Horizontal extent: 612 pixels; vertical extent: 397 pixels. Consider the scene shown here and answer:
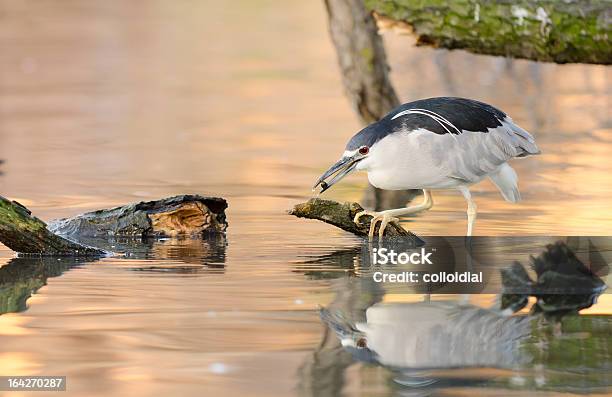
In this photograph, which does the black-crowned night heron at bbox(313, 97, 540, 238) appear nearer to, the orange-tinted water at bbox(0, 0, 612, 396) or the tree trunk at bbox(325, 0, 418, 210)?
the orange-tinted water at bbox(0, 0, 612, 396)

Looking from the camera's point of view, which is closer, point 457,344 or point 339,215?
point 457,344

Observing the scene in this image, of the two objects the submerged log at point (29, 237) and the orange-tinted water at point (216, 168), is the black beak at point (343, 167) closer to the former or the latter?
the orange-tinted water at point (216, 168)

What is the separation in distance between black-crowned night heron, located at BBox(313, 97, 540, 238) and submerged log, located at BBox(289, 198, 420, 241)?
0.31 feet

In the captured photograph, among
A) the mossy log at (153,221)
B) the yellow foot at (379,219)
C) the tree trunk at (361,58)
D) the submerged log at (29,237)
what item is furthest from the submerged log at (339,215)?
the tree trunk at (361,58)

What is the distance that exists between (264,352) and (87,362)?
70cm

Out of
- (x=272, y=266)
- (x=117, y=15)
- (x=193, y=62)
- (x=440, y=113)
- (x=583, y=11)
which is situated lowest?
(x=272, y=266)

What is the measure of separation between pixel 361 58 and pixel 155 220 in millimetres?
4044

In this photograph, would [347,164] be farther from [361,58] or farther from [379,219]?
[361,58]

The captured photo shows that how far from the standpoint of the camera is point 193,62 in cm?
2042

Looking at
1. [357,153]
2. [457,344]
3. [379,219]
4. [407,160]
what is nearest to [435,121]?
[407,160]

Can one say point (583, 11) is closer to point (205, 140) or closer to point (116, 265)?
point (116, 265)

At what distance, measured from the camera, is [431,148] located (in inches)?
299

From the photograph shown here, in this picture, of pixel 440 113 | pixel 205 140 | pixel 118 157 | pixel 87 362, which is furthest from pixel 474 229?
pixel 205 140

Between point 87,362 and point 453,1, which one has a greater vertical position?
point 453,1
